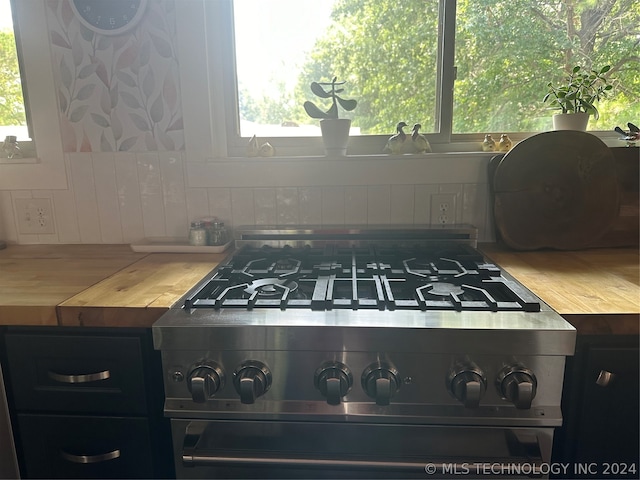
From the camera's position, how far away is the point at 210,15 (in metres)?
1.34

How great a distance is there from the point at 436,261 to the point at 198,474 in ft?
2.49

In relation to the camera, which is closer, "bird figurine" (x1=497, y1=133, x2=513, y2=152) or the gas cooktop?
the gas cooktop

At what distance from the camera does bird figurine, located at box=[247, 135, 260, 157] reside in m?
1.37

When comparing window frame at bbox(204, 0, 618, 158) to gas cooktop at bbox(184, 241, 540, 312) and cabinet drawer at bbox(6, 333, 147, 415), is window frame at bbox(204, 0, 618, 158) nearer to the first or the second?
gas cooktop at bbox(184, 241, 540, 312)

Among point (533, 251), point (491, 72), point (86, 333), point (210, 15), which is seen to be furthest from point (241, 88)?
point (533, 251)

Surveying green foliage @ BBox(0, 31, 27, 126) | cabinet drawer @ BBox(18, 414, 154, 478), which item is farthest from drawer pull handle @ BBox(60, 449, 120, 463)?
green foliage @ BBox(0, 31, 27, 126)

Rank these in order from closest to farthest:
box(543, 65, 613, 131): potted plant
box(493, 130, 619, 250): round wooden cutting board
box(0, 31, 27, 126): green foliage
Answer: box(493, 130, 619, 250): round wooden cutting board
box(543, 65, 613, 131): potted plant
box(0, 31, 27, 126): green foliage

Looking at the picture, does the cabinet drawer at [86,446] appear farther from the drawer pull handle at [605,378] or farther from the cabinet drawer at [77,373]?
the drawer pull handle at [605,378]

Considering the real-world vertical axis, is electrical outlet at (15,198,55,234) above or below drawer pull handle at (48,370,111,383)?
above

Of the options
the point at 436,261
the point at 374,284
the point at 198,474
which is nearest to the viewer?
the point at 198,474

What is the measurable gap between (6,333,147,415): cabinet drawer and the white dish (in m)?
0.47

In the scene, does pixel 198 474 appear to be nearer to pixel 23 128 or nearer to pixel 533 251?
pixel 533 251

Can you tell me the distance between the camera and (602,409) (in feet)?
2.61

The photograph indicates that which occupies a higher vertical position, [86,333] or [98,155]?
[98,155]
